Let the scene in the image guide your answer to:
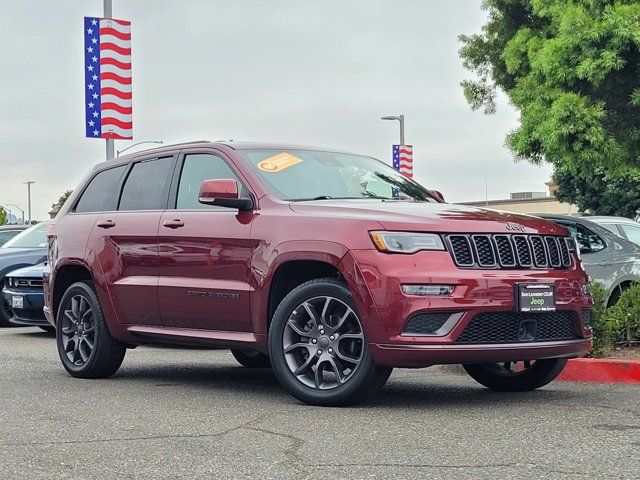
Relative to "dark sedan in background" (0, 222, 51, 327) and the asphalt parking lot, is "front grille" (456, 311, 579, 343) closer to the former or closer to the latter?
the asphalt parking lot

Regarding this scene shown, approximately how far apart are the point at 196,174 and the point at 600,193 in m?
45.5

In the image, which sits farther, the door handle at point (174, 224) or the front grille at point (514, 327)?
the door handle at point (174, 224)

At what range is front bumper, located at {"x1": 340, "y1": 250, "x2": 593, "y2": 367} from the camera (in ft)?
21.3

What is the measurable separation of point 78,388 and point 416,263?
310 cm

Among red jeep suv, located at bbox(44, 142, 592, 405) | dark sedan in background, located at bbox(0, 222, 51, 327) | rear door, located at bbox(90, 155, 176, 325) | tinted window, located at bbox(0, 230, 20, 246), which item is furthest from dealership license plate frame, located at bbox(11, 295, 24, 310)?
tinted window, located at bbox(0, 230, 20, 246)

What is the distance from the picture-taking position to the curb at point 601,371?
8.19 meters

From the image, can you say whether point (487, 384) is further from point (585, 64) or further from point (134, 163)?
point (585, 64)

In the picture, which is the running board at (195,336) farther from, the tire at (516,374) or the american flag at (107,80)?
the american flag at (107,80)

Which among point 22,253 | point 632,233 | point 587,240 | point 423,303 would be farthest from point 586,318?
point 22,253

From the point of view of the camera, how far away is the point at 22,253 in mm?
15516

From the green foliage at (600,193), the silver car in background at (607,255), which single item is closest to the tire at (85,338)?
the silver car in background at (607,255)

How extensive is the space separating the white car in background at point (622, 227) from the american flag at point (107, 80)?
28.7ft

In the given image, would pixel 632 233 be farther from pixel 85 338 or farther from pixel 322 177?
pixel 85 338

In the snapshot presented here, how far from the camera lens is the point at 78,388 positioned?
823 centimetres
